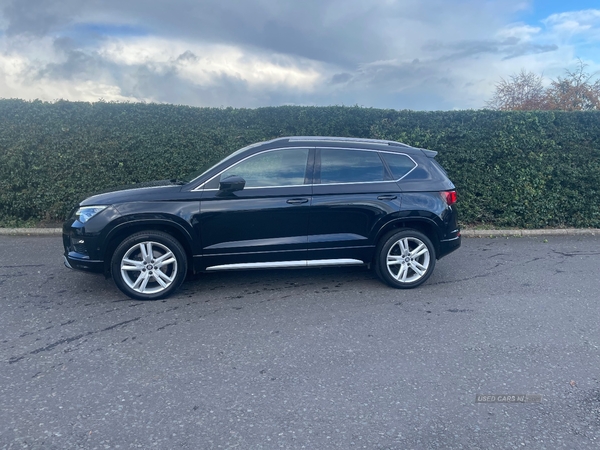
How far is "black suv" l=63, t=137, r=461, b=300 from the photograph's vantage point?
17.5 ft

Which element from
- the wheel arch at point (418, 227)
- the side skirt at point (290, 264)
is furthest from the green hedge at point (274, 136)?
the side skirt at point (290, 264)

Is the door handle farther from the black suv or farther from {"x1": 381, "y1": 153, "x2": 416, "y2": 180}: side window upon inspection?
{"x1": 381, "y1": 153, "x2": 416, "y2": 180}: side window

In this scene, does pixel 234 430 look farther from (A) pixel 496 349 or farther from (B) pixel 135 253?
(B) pixel 135 253

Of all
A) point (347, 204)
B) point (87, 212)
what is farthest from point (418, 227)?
point (87, 212)

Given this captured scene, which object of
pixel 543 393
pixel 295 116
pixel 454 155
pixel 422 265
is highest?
pixel 295 116

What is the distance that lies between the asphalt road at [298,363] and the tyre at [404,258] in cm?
17

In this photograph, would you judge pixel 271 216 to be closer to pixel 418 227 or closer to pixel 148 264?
pixel 148 264

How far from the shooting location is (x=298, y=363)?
3975mm

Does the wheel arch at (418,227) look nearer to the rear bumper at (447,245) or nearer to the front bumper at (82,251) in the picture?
the rear bumper at (447,245)

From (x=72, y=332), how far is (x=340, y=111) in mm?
6600

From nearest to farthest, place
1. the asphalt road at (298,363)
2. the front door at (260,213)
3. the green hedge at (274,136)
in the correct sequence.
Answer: the asphalt road at (298,363), the front door at (260,213), the green hedge at (274,136)

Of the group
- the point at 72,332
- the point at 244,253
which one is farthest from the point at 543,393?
the point at 72,332

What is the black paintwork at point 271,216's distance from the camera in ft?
17.4

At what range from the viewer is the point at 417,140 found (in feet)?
31.1
